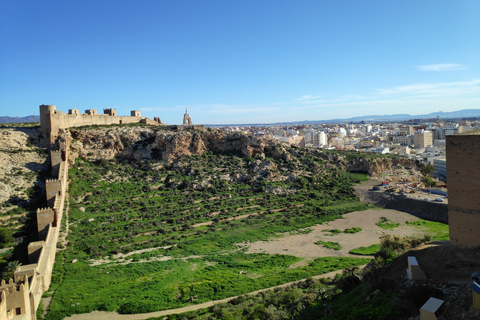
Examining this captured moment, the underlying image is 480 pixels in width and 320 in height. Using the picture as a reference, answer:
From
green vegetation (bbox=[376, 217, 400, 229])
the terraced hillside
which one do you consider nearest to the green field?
the terraced hillside

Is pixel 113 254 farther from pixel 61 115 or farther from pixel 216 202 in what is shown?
pixel 61 115

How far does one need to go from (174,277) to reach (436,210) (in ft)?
84.7

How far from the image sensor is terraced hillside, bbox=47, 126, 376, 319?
17.5 m

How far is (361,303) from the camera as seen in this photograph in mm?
10750

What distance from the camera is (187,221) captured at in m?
28.4

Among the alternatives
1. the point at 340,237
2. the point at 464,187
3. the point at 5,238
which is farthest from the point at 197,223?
the point at 464,187

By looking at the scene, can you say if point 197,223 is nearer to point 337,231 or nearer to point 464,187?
point 337,231

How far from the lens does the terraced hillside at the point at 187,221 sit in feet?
57.5

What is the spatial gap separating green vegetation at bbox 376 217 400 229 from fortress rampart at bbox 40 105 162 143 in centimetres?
3128

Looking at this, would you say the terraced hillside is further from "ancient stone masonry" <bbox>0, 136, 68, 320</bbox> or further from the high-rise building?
the high-rise building

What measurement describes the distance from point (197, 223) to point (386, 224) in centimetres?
1695

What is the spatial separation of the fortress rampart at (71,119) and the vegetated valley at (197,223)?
1.25 m

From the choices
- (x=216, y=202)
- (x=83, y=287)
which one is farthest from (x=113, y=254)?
(x=216, y=202)

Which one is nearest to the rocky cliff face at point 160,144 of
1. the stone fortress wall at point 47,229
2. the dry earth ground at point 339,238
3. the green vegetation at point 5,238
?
the stone fortress wall at point 47,229
